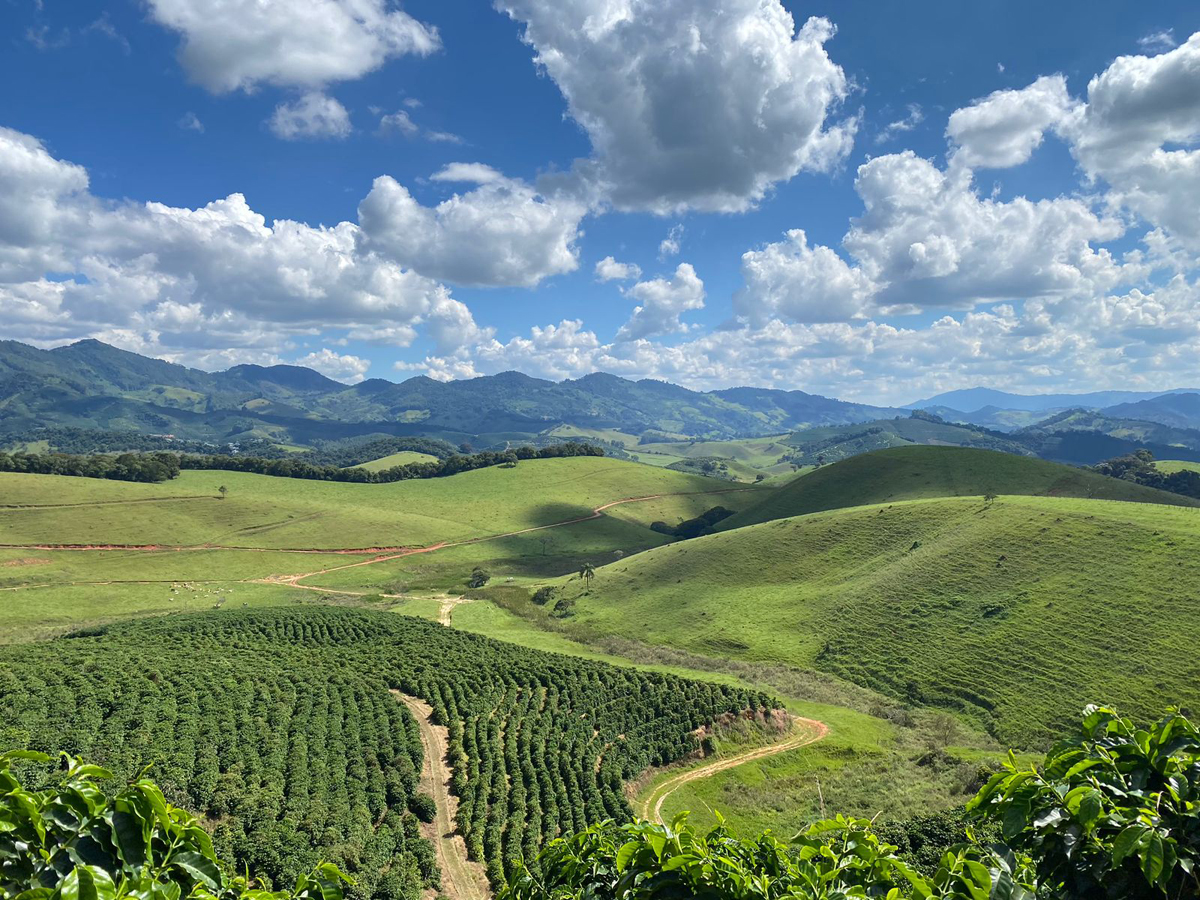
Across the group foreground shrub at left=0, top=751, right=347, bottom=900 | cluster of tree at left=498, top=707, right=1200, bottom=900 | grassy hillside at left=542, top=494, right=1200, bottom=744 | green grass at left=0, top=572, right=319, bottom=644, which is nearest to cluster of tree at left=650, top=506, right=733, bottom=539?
grassy hillside at left=542, top=494, right=1200, bottom=744

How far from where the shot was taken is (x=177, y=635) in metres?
69.1

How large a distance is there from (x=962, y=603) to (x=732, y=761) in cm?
4675

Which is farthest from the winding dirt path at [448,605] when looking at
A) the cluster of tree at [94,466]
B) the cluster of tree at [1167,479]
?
the cluster of tree at [1167,479]

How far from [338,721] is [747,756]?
3445 centimetres

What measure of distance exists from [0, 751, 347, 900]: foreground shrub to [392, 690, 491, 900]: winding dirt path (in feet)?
112

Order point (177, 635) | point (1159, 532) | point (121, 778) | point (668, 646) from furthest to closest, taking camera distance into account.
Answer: point (668, 646) → point (1159, 532) → point (177, 635) → point (121, 778)

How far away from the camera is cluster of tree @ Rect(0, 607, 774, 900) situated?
112ft

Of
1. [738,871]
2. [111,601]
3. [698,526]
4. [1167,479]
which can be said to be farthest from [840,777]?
[1167,479]

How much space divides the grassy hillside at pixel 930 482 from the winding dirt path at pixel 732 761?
101 m

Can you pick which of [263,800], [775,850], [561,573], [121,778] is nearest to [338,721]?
[263,800]

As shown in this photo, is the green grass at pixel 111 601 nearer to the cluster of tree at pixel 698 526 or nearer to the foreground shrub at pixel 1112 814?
the cluster of tree at pixel 698 526

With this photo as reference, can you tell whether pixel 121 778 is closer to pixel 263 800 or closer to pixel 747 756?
pixel 263 800

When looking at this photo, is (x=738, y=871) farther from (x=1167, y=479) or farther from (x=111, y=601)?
(x=1167, y=479)

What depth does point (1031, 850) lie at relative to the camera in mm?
6234
